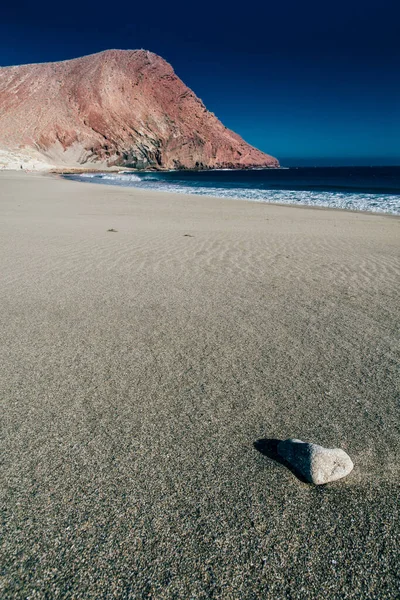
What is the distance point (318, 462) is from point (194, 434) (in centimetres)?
60

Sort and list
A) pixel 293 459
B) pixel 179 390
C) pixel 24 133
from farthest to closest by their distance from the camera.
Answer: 1. pixel 24 133
2. pixel 179 390
3. pixel 293 459

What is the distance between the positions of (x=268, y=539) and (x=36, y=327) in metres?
2.50

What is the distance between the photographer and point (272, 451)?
5.88 ft

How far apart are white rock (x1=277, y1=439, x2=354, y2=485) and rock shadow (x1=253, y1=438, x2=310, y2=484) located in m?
0.01

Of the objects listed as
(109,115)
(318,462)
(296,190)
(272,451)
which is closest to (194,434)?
(272,451)

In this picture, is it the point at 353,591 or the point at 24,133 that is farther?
the point at 24,133

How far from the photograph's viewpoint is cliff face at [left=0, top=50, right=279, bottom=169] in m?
79.2

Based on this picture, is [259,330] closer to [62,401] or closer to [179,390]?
[179,390]

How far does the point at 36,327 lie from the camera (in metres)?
3.17

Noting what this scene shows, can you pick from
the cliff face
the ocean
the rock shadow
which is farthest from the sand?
the cliff face

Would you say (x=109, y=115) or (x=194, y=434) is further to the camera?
(x=109, y=115)

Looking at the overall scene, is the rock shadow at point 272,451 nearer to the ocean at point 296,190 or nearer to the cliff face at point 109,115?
the ocean at point 296,190

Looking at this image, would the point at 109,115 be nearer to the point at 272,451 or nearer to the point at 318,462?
the point at 272,451

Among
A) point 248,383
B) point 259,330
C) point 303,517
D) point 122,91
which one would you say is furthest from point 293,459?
point 122,91
